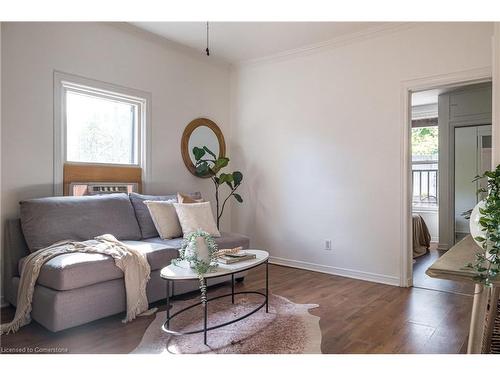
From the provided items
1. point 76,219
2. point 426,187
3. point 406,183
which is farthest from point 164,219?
point 426,187

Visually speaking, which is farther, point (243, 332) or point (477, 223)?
point (243, 332)

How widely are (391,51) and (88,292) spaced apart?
3.73 m

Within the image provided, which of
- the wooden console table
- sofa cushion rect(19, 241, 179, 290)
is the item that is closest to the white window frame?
sofa cushion rect(19, 241, 179, 290)

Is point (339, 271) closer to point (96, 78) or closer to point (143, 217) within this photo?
point (143, 217)

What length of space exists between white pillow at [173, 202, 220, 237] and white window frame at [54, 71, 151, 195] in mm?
784

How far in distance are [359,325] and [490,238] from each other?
166 centimetres

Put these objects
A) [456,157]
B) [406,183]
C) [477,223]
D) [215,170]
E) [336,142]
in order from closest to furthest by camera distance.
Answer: [477,223], [406,183], [336,142], [215,170], [456,157]

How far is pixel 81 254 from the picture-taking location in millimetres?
2662

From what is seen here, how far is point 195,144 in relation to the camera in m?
4.73

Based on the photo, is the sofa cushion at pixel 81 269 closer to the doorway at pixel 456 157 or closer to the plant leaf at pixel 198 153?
the plant leaf at pixel 198 153

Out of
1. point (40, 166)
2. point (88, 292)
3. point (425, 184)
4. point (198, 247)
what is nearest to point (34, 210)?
point (40, 166)

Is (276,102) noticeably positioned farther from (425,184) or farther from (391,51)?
(425,184)

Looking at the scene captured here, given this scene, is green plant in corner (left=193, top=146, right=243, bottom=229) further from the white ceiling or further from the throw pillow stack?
the white ceiling
